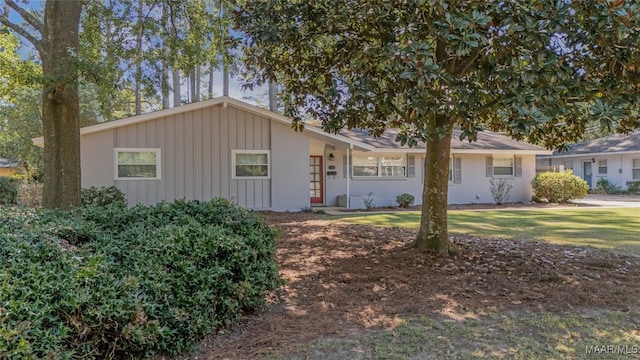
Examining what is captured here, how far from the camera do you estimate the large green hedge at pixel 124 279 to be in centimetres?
250

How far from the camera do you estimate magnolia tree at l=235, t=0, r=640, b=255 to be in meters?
3.97

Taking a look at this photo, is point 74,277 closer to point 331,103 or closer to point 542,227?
point 331,103

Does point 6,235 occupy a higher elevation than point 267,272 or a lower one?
higher

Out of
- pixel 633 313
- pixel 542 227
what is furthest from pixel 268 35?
pixel 542 227

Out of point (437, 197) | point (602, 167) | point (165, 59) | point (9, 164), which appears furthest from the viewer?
point (9, 164)

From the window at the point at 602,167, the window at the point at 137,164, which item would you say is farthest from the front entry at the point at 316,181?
the window at the point at 602,167

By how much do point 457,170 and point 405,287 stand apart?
1344cm

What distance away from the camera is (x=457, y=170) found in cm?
1731

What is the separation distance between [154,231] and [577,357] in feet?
12.2

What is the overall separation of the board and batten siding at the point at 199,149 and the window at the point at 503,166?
34.2 feet

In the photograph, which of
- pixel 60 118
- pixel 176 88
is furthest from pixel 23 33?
pixel 176 88

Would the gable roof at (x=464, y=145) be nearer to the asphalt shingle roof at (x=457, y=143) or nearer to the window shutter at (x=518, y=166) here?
the asphalt shingle roof at (x=457, y=143)

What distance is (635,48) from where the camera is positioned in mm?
4172

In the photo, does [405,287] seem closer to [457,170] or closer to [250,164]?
[250,164]
